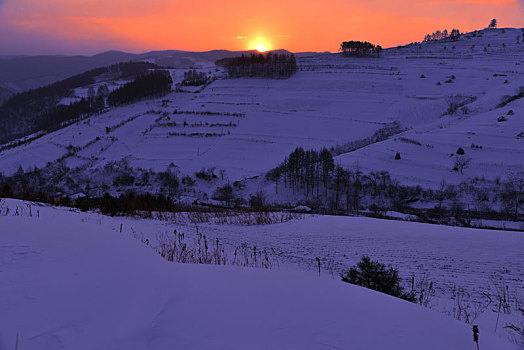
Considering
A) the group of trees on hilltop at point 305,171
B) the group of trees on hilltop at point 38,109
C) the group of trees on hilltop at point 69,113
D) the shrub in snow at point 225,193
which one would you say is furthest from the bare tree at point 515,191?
the group of trees on hilltop at point 38,109

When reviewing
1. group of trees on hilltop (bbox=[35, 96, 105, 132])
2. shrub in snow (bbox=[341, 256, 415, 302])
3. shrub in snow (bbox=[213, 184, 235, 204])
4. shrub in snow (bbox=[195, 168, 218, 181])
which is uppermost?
group of trees on hilltop (bbox=[35, 96, 105, 132])

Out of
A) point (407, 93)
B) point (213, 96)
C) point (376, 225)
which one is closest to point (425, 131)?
point (407, 93)

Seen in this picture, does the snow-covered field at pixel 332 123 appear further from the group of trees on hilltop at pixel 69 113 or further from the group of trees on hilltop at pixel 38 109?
the group of trees on hilltop at pixel 38 109

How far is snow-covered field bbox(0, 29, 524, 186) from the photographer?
3134 centimetres

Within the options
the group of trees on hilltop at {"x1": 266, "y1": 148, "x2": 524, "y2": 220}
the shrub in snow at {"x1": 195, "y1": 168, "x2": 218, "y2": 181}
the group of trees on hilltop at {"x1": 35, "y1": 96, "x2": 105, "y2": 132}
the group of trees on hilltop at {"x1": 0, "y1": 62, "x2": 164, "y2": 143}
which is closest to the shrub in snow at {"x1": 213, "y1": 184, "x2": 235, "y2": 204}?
the shrub in snow at {"x1": 195, "y1": 168, "x2": 218, "y2": 181}

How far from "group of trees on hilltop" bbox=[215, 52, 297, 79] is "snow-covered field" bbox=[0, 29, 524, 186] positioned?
4158 millimetres

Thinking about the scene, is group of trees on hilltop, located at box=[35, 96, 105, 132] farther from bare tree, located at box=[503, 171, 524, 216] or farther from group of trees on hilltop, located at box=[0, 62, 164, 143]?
bare tree, located at box=[503, 171, 524, 216]

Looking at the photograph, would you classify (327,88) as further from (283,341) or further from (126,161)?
(283,341)

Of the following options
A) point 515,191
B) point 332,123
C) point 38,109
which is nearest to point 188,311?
point 515,191

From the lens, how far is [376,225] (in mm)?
10234

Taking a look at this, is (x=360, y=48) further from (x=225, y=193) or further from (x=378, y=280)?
(x=378, y=280)

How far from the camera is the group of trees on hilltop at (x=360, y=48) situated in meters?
106

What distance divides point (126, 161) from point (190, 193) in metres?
15.3

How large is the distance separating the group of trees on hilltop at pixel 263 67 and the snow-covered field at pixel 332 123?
416cm
